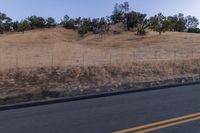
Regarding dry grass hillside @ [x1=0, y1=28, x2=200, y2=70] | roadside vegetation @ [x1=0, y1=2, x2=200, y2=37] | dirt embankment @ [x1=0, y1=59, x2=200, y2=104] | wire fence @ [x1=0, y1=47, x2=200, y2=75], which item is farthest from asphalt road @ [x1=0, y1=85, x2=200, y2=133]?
roadside vegetation @ [x1=0, y1=2, x2=200, y2=37]

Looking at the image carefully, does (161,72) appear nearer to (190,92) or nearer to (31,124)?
(190,92)

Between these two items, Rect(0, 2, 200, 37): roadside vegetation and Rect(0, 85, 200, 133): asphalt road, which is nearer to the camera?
Rect(0, 85, 200, 133): asphalt road

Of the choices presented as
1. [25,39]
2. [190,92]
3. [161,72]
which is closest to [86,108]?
[190,92]

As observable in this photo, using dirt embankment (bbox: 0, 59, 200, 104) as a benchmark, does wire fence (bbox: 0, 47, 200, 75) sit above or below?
above

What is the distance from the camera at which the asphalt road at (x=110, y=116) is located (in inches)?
285

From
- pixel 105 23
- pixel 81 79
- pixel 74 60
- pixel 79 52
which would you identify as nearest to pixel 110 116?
pixel 81 79

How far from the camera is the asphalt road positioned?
725cm

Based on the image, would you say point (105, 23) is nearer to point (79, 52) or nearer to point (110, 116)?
point (79, 52)

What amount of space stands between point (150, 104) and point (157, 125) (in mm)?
2639

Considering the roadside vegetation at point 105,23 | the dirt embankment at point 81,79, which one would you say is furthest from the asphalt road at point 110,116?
the roadside vegetation at point 105,23

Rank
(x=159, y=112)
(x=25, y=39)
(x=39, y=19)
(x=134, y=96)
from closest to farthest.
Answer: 1. (x=159, y=112)
2. (x=134, y=96)
3. (x=25, y=39)
4. (x=39, y=19)

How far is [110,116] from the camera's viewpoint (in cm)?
843

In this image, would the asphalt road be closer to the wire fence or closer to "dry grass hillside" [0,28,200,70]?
the wire fence

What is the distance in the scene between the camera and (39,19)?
80000mm
